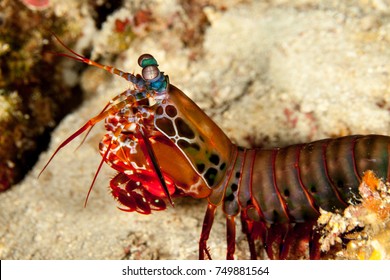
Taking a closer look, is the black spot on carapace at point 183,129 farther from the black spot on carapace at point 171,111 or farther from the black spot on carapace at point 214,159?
the black spot on carapace at point 214,159

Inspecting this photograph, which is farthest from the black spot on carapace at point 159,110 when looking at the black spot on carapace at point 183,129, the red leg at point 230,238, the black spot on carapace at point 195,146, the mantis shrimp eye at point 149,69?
the red leg at point 230,238

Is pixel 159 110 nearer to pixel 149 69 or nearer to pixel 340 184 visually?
pixel 149 69

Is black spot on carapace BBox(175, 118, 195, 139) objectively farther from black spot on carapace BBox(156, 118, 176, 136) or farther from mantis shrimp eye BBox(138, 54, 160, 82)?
mantis shrimp eye BBox(138, 54, 160, 82)

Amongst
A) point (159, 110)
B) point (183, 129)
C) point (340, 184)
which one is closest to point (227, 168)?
point (183, 129)

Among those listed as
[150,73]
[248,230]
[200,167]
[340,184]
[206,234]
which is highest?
[150,73]

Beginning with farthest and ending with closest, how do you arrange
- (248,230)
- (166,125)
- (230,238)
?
(248,230) → (230,238) → (166,125)

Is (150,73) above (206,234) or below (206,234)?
above
